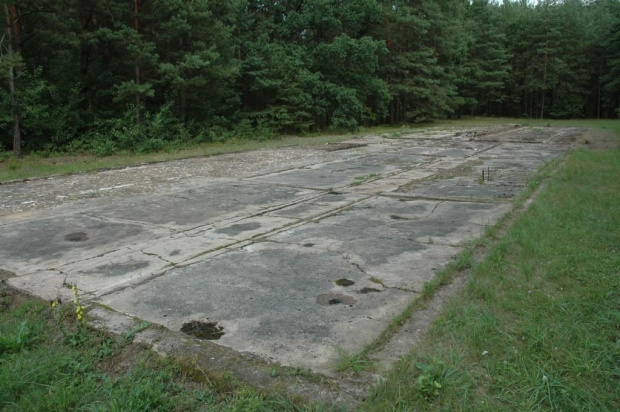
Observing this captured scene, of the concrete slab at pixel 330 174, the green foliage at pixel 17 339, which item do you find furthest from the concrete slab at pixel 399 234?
the green foliage at pixel 17 339

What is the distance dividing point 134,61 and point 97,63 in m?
1.99

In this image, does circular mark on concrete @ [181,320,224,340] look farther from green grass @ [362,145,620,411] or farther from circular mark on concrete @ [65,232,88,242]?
circular mark on concrete @ [65,232,88,242]

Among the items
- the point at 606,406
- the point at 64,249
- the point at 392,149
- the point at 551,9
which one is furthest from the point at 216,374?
the point at 551,9

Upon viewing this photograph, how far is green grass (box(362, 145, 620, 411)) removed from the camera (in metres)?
2.28

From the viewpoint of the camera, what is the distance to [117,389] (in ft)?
8.04

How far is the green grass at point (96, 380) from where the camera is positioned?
2.31m

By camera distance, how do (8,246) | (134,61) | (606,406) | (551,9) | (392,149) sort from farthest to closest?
(551,9) → (134,61) → (392,149) → (8,246) → (606,406)

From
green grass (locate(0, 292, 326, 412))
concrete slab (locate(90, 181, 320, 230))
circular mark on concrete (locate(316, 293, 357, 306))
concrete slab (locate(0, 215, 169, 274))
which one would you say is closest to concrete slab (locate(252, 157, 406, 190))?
concrete slab (locate(90, 181, 320, 230))

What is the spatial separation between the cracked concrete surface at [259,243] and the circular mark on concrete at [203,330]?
0.06 m

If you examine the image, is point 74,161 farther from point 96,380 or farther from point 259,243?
point 96,380

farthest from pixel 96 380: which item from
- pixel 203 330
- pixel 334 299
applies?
pixel 334 299

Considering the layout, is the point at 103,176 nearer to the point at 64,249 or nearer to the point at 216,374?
the point at 64,249

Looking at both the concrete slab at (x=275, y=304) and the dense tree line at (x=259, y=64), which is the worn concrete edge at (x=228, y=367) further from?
the dense tree line at (x=259, y=64)

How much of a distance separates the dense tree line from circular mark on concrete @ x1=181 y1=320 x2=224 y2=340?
12.7 metres
